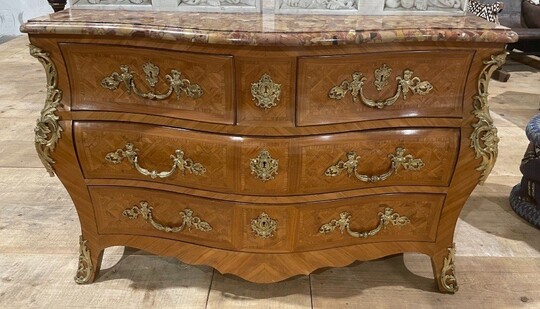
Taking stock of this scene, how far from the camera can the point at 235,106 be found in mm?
1289

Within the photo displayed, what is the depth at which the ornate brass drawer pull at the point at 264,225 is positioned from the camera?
1423 mm

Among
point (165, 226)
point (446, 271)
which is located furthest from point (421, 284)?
point (165, 226)

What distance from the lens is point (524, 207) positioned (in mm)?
2102

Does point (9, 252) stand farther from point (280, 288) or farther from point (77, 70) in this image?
point (280, 288)

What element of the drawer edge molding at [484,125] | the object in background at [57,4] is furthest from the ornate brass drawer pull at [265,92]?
the object in background at [57,4]

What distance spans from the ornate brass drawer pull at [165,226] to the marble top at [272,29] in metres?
0.54

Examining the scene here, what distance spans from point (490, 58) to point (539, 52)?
3.89 meters

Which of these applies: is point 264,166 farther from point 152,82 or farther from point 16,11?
point 16,11

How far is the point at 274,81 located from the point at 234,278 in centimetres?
79

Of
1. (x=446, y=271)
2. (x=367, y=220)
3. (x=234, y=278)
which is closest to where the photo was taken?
(x=367, y=220)

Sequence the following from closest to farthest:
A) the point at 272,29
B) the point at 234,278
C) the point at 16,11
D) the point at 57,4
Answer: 1. the point at 272,29
2. the point at 234,278
3. the point at 57,4
4. the point at 16,11

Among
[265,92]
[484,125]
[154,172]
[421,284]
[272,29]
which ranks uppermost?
[272,29]

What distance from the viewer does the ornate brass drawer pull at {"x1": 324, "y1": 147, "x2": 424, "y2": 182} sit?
1364 mm

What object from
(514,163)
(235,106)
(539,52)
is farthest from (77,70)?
(539,52)
